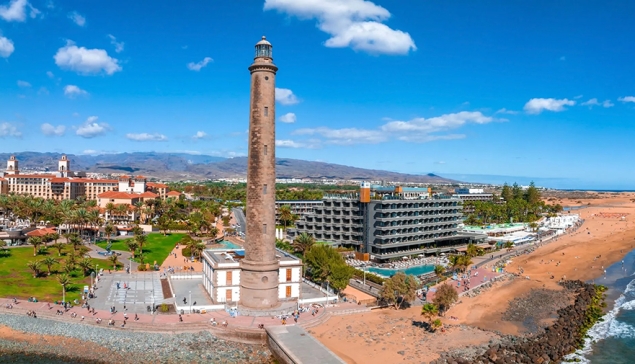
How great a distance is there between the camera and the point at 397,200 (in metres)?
82.6

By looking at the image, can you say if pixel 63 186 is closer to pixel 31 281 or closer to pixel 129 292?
pixel 31 281

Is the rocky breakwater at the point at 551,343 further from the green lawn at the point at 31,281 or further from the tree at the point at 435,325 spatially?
the green lawn at the point at 31,281

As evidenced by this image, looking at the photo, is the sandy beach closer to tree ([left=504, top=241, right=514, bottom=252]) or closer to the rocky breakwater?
the rocky breakwater

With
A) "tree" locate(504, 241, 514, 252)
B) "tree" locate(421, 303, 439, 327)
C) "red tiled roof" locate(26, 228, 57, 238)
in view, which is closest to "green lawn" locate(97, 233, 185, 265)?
"red tiled roof" locate(26, 228, 57, 238)

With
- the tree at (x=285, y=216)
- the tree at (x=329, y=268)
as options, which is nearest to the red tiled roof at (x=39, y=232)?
the tree at (x=329, y=268)

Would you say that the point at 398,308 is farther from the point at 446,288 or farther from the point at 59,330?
the point at 59,330

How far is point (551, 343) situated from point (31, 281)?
5483cm

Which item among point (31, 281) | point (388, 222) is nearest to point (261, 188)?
point (31, 281)

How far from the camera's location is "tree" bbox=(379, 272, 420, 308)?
157 feet

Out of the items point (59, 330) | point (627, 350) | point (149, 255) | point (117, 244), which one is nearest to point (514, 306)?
point (627, 350)

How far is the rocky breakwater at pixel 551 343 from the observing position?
36625 mm

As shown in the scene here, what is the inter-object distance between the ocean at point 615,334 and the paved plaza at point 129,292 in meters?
39.8

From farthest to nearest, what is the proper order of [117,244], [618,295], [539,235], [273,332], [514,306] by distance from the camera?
[539,235] < [117,244] < [618,295] < [514,306] < [273,332]

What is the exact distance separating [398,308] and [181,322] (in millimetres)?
21588
